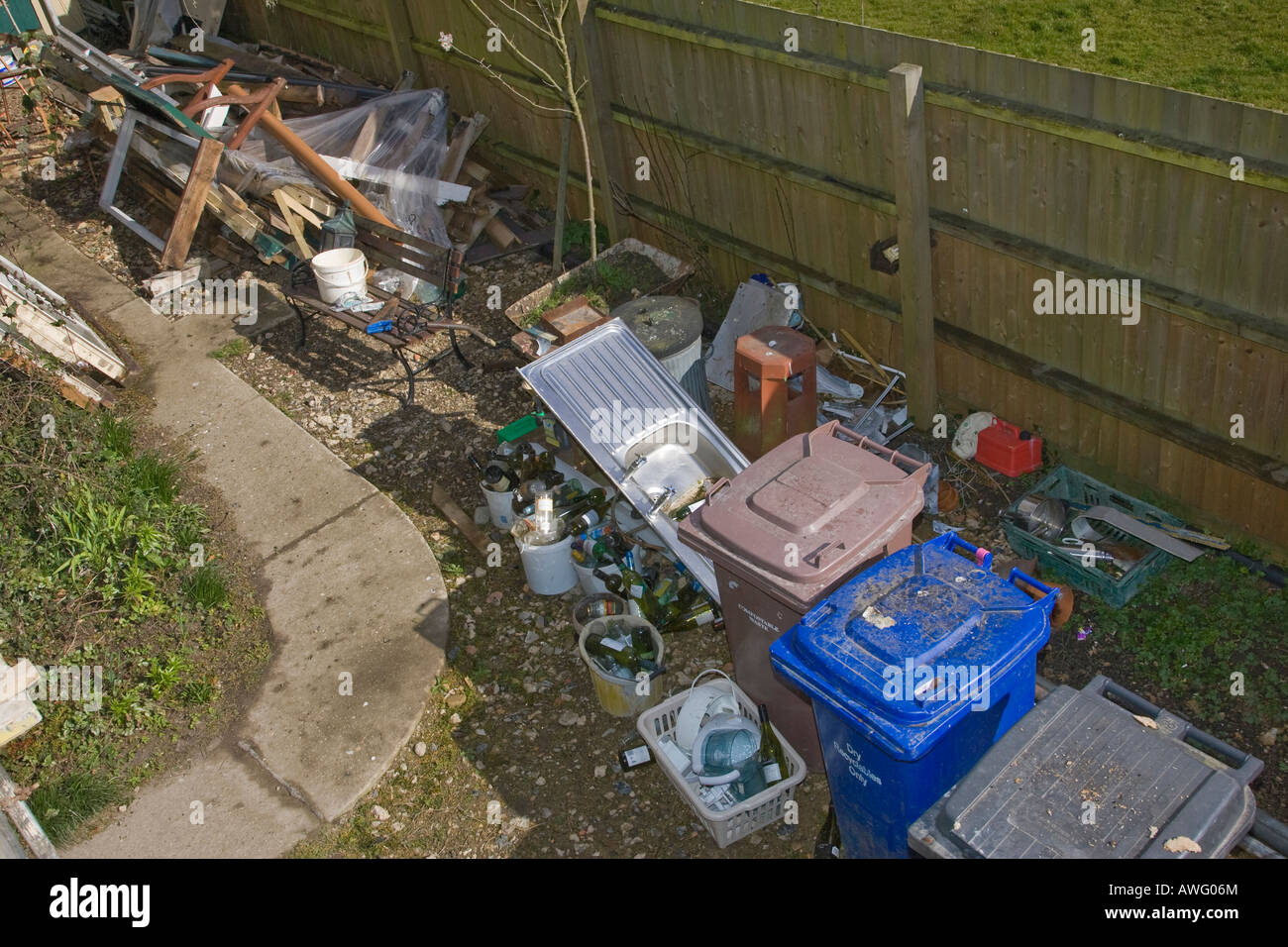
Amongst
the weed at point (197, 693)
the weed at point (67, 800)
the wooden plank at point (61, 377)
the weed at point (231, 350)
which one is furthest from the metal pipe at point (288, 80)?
the weed at point (67, 800)

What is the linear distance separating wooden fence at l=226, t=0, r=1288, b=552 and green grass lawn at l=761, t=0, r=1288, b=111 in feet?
11.1

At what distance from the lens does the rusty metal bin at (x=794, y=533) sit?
14.8ft

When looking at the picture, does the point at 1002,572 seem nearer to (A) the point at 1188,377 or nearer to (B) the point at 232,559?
(A) the point at 1188,377

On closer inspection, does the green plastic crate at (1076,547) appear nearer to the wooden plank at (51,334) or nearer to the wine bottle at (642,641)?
the wine bottle at (642,641)

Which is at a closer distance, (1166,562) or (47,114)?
(1166,562)

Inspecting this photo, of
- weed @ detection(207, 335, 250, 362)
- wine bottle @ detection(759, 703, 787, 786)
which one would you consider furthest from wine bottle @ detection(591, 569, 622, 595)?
weed @ detection(207, 335, 250, 362)

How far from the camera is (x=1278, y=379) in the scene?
16.7 feet

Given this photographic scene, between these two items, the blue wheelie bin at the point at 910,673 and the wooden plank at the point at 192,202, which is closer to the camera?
the blue wheelie bin at the point at 910,673

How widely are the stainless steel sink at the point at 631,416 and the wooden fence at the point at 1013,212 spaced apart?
1.57 metres

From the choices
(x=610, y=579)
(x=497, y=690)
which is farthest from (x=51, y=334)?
(x=610, y=579)

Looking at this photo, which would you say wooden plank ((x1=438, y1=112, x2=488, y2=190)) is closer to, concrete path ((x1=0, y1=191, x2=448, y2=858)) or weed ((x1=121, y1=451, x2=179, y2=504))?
concrete path ((x1=0, y1=191, x2=448, y2=858))

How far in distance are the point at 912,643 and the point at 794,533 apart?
2.60 feet

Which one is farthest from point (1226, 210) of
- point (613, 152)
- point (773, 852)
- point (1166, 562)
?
point (613, 152)

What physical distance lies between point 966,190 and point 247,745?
4.92 meters
